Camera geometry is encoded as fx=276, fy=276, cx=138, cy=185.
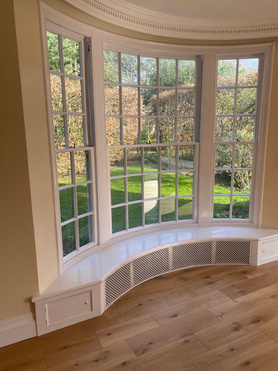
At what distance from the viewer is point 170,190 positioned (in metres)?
3.59

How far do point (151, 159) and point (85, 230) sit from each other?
3.86 ft

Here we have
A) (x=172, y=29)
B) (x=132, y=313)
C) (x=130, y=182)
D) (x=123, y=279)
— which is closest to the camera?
(x=132, y=313)

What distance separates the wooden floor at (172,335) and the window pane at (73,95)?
192cm

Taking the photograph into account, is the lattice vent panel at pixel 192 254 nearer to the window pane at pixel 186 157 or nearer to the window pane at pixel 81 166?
the window pane at pixel 186 157

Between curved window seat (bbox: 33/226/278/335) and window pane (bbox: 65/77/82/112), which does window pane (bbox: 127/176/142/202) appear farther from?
window pane (bbox: 65/77/82/112)

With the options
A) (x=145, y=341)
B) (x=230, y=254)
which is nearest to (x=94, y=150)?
(x=145, y=341)

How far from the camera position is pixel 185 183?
3.64 m

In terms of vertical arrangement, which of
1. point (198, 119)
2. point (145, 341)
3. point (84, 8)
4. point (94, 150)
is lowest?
point (145, 341)

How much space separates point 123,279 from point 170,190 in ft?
4.34

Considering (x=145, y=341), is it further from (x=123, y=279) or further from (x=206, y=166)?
(x=206, y=166)

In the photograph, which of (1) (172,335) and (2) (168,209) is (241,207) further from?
(1) (172,335)

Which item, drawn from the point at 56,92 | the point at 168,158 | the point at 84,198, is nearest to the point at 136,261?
the point at 84,198

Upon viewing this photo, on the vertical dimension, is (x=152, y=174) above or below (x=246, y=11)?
below

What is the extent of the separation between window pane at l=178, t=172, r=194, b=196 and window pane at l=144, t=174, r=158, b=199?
347mm
